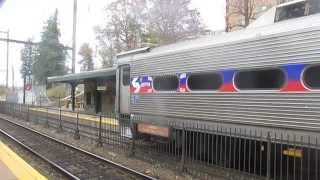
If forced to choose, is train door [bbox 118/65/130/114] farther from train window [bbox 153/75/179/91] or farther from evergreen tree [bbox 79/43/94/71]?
evergreen tree [bbox 79/43/94/71]

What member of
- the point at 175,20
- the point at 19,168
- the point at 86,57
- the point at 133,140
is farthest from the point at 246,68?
the point at 86,57

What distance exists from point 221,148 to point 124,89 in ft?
19.9

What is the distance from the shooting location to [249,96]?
1041 cm

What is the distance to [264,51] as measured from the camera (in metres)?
10.0

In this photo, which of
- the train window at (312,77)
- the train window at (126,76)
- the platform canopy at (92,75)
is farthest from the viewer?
the platform canopy at (92,75)

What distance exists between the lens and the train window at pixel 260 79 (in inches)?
384

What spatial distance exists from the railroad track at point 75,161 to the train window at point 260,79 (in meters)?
2.67

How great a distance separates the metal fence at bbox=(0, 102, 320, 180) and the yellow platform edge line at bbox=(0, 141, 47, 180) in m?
3.11

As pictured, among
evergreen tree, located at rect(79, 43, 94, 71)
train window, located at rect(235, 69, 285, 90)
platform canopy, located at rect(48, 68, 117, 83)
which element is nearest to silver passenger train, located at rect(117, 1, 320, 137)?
train window, located at rect(235, 69, 285, 90)

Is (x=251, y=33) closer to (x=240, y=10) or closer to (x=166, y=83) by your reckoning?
(x=166, y=83)

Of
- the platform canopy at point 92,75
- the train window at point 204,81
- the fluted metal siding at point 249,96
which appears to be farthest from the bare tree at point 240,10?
the train window at point 204,81

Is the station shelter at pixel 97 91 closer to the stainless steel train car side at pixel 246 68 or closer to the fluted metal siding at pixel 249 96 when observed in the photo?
the stainless steel train car side at pixel 246 68

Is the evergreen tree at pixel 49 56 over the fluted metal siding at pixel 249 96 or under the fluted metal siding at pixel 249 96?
over

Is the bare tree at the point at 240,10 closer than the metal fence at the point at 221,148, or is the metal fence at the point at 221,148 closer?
the metal fence at the point at 221,148
